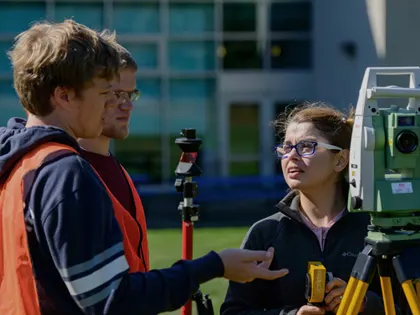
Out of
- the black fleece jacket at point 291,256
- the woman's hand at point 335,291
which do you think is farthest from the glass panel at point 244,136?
the woman's hand at point 335,291

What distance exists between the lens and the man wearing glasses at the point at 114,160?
270 centimetres

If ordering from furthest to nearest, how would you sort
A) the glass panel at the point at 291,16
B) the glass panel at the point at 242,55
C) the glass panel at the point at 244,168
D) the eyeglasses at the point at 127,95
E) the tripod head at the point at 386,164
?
the glass panel at the point at 291,16 < the glass panel at the point at 242,55 < the glass panel at the point at 244,168 < the eyeglasses at the point at 127,95 < the tripod head at the point at 386,164

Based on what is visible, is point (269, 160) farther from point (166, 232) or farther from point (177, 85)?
point (166, 232)

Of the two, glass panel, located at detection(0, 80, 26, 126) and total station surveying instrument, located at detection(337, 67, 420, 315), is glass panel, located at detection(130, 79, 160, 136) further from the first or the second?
total station surveying instrument, located at detection(337, 67, 420, 315)

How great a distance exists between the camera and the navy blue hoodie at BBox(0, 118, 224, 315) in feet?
6.15

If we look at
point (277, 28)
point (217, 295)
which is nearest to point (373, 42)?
point (277, 28)

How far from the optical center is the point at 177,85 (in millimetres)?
18453

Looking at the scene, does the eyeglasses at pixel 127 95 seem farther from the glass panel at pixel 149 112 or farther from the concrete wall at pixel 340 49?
the glass panel at pixel 149 112

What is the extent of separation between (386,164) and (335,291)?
469 mm

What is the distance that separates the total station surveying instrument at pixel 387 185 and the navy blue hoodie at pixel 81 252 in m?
0.66

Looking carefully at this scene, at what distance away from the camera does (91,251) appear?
1881 millimetres

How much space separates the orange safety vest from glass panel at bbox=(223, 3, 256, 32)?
55.0 ft

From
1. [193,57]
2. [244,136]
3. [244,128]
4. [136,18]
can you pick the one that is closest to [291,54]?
[244,128]

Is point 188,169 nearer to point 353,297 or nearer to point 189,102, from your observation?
point 353,297
